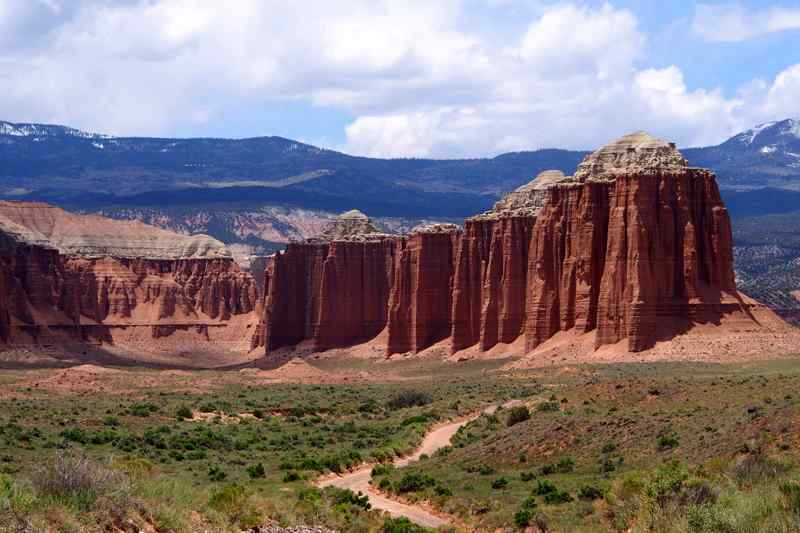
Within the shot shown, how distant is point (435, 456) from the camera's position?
53.1 metres

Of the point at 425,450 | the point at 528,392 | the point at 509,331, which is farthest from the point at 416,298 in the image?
the point at 425,450

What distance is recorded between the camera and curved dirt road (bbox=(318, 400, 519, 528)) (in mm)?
40312

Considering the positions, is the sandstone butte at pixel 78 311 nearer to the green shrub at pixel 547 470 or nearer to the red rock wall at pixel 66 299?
the red rock wall at pixel 66 299

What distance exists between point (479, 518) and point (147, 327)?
15673cm

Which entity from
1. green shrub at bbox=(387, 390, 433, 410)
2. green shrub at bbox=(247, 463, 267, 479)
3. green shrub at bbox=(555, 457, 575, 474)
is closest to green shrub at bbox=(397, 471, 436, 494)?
green shrub at bbox=(555, 457, 575, 474)

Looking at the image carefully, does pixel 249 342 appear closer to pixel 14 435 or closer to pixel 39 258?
pixel 39 258

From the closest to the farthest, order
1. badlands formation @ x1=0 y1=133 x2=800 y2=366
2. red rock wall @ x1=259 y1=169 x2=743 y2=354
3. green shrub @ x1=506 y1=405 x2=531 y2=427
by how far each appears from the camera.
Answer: green shrub @ x1=506 y1=405 x2=531 y2=427 → badlands formation @ x1=0 y1=133 x2=800 y2=366 → red rock wall @ x1=259 y1=169 x2=743 y2=354

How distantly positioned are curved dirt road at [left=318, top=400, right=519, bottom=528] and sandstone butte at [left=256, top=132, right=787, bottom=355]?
92.3 feet

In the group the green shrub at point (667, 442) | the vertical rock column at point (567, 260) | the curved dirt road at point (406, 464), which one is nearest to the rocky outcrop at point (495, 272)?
the vertical rock column at point (567, 260)

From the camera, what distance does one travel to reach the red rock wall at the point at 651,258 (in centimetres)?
9438

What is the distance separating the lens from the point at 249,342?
188 m

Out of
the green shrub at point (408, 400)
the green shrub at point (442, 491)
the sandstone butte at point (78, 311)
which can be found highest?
the green shrub at point (442, 491)

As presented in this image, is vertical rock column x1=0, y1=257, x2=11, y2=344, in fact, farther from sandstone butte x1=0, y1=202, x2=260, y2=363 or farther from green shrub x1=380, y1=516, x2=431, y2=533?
green shrub x1=380, y1=516, x2=431, y2=533

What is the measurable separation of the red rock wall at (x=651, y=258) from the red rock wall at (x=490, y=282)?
44.7 ft
